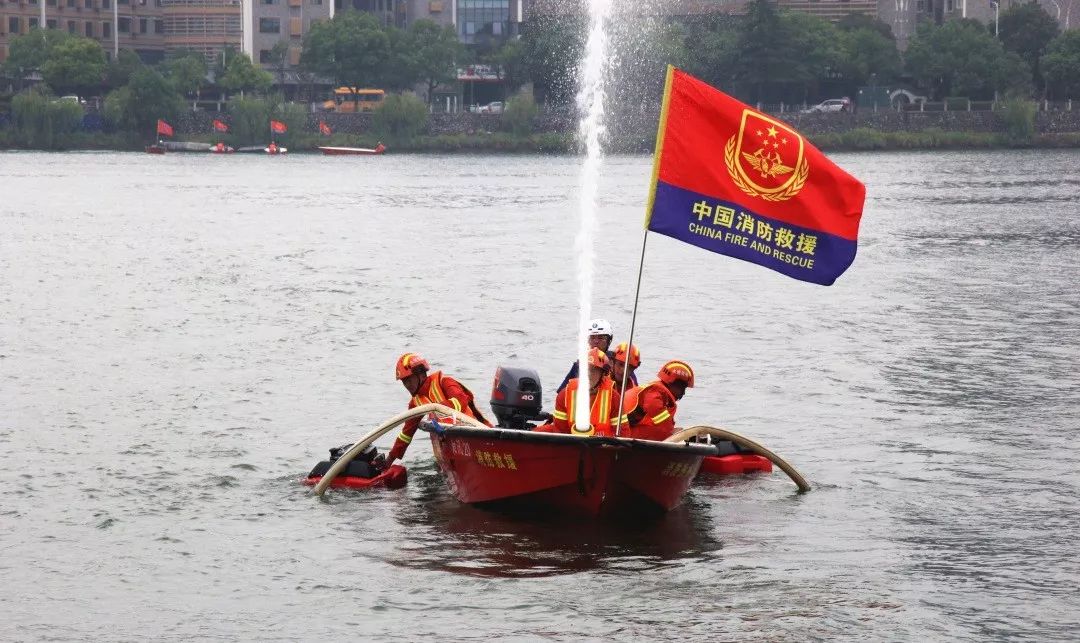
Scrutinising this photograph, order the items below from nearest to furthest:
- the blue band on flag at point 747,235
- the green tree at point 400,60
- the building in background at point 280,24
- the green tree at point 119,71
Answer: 1. the blue band on flag at point 747,235
2. the green tree at point 400,60
3. the green tree at point 119,71
4. the building in background at point 280,24

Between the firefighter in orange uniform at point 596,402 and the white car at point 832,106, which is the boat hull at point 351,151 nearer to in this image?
the white car at point 832,106

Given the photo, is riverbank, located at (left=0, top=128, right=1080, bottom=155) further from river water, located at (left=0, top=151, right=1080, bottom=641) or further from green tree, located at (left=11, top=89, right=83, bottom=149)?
river water, located at (left=0, top=151, right=1080, bottom=641)

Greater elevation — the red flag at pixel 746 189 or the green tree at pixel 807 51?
the red flag at pixel 746 189

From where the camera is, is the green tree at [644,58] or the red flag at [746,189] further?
the green tree at [644,58]

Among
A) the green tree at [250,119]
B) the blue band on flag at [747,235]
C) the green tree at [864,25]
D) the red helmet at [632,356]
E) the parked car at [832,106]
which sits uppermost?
the green tree at [864,25]

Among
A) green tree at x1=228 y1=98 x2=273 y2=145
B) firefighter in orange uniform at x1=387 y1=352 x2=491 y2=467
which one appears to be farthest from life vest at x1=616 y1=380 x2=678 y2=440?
green tree at x1=228 y1=98 x2=273 y2=145

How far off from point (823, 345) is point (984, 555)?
1807cm

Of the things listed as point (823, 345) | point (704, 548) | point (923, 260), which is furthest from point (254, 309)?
→ point (704, 548)

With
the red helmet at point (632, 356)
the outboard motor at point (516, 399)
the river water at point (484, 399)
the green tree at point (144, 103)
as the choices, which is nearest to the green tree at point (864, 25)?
the green tree at point (144, 103)

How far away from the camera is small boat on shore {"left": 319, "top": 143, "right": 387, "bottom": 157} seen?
150250mm

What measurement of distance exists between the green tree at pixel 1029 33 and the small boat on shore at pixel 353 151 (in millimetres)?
56722

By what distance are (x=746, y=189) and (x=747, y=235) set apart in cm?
46

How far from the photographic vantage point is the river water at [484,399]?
1683 centimetres

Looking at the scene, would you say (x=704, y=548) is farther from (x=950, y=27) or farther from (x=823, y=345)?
(x=950, y=27)
